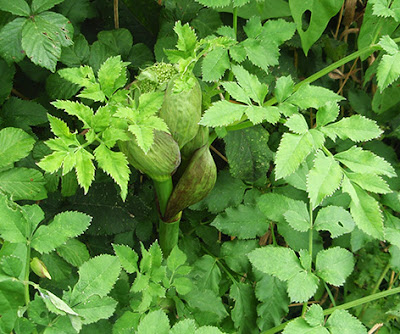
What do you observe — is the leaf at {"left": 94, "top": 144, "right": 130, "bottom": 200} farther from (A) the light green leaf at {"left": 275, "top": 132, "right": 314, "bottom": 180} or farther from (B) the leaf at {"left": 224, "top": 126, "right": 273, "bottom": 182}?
(B) the leaf at {"left": 224, "top": 126, "right": 273, "bottom": 182}

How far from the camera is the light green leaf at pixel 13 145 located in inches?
31.4

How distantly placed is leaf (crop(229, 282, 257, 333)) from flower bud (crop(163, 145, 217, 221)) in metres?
0.23

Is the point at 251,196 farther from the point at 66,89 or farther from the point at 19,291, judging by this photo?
the point at 19,291

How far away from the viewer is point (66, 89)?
94 centimetres

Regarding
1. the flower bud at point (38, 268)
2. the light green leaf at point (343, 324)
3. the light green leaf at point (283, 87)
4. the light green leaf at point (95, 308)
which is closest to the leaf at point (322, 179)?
the light green leaf at point (283, 87)

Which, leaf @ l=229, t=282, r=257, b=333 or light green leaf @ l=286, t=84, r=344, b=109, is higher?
light green leaf @ l=286, t=84, r=344, b=109

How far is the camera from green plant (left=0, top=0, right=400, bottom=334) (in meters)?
0.67

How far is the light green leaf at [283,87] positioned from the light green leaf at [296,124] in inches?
2.6

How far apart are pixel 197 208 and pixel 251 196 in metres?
0.12

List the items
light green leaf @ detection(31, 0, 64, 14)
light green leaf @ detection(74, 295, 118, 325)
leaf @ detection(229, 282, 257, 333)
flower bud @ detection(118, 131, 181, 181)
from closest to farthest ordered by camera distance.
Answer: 1. light green leaf @ detection(74, 295, 118, 325)
2. flower bud @ detection(118, 131, 181, 181)
3. light green leaf @ detection(31, 0, 64, 14)
4. leaf @ detection(229, 282, 257, 333)

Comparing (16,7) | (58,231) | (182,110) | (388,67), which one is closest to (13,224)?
(58,231)

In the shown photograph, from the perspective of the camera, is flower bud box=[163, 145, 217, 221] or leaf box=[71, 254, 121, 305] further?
flower bud box=[163, 145, 217, 221]

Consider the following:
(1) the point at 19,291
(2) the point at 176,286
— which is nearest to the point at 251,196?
A: (2) the point at 176,286

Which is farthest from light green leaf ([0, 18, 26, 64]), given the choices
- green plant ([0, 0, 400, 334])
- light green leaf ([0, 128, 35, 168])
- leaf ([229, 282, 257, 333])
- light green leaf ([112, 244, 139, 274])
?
leaf ([229, 282, 257, 333])
